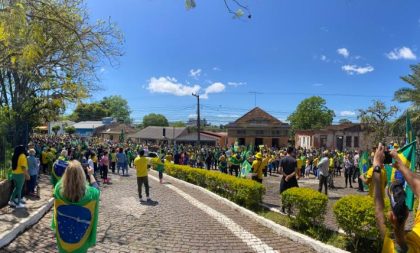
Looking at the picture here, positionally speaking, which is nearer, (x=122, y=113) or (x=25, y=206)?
(x=25, y=206)

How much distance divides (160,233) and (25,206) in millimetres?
3686

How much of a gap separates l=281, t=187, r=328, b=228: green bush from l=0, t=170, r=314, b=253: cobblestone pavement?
0.62 metres

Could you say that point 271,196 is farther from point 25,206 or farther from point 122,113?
point 122,113

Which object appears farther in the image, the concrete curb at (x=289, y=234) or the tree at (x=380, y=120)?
the tree at (x=380, y=120)

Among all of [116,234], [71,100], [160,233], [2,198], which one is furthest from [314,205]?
[71,100]

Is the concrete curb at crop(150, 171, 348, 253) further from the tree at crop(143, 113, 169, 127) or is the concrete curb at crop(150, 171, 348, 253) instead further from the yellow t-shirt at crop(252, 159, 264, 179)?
the tree at crop(143, 113, 169, 127)

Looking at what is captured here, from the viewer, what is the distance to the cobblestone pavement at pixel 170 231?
21.9ft

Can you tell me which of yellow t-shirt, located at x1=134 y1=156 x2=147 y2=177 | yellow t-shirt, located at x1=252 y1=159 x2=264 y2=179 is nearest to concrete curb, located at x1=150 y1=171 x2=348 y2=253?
yellow t-shirt, located at x1=252 y1=159 x2=264 y2=179

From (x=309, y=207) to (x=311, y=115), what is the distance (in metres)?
78.3

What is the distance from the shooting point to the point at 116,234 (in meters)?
7.35

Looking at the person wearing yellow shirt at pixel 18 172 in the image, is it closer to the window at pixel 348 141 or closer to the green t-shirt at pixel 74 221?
the green t-shirt at pixel 74 221

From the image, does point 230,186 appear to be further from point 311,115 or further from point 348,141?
point 311,115

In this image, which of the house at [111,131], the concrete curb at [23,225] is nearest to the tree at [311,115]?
the house at [111,131]

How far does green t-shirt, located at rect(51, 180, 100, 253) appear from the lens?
165 inches
